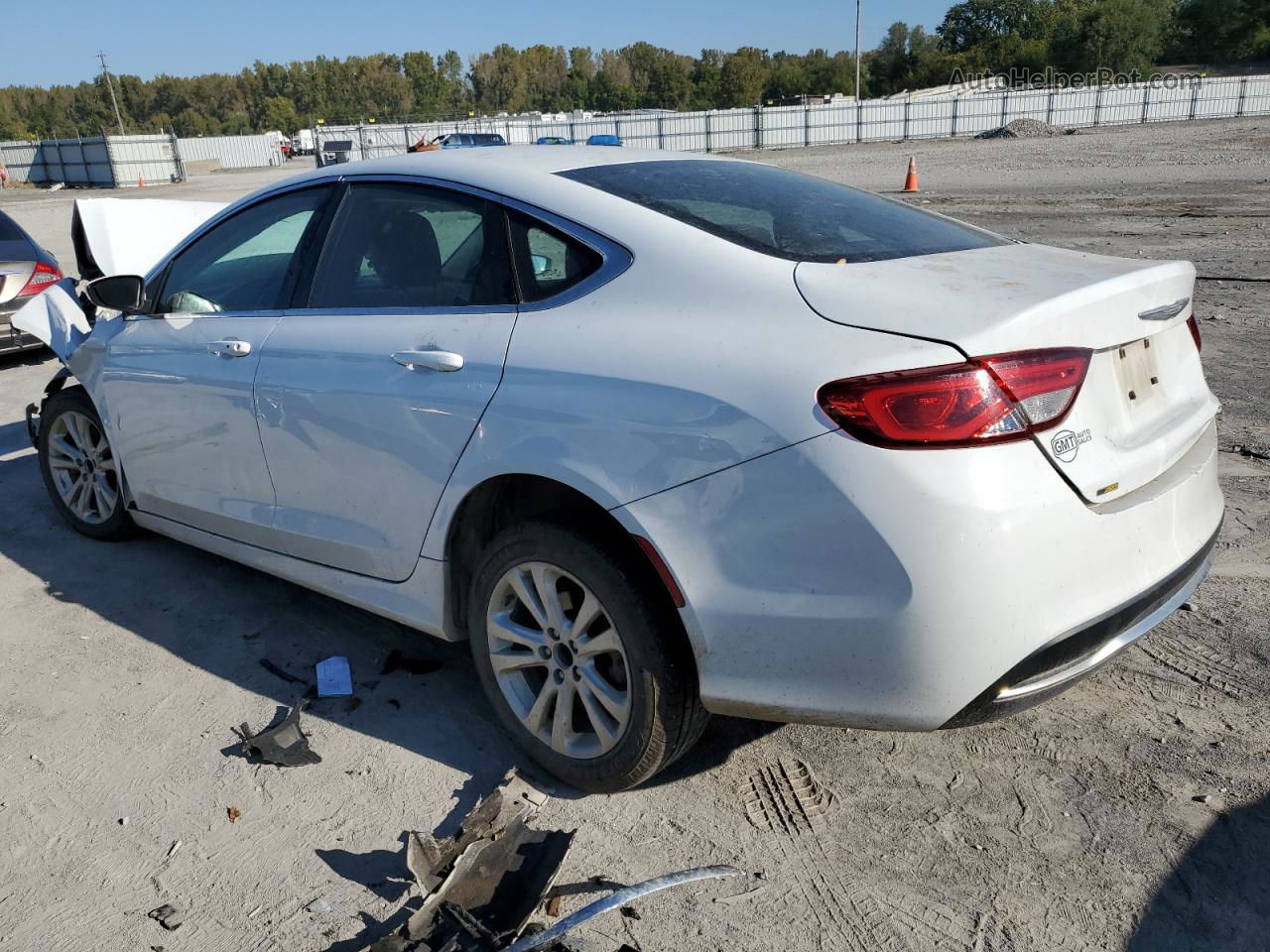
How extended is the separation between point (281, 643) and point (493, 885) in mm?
1770

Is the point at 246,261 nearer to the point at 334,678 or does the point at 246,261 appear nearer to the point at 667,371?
the point at 334,678

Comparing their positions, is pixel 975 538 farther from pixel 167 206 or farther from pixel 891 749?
pixel 167 206

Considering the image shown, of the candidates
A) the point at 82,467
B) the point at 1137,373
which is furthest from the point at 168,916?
the point at 82,467

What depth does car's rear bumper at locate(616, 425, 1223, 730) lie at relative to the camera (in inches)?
87.6

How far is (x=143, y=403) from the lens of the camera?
13.8ft

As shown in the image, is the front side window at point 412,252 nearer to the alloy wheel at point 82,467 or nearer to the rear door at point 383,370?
the rear door at point 383,370

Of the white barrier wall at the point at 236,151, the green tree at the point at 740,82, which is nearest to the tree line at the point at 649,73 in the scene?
the green tree at the point at 740,82

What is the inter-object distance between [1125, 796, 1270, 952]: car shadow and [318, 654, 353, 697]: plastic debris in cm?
248

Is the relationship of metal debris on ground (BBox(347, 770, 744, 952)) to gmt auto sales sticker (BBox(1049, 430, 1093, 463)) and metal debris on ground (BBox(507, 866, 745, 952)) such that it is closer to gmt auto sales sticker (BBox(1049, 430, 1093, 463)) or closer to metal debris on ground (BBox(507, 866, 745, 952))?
metal debris on ground (BBox(507, 866, 745, 952))

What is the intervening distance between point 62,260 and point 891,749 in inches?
690

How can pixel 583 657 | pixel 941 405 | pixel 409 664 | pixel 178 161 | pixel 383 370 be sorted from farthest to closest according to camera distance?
pixel 178 161 → pixel 409 664 → pixel 383 370 → pixel 583 657 → pixel 941 405

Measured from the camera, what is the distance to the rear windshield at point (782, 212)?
2.82 m

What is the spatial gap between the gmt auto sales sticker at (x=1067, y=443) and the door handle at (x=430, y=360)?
157 centimetres

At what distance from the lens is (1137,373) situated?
260 cm
